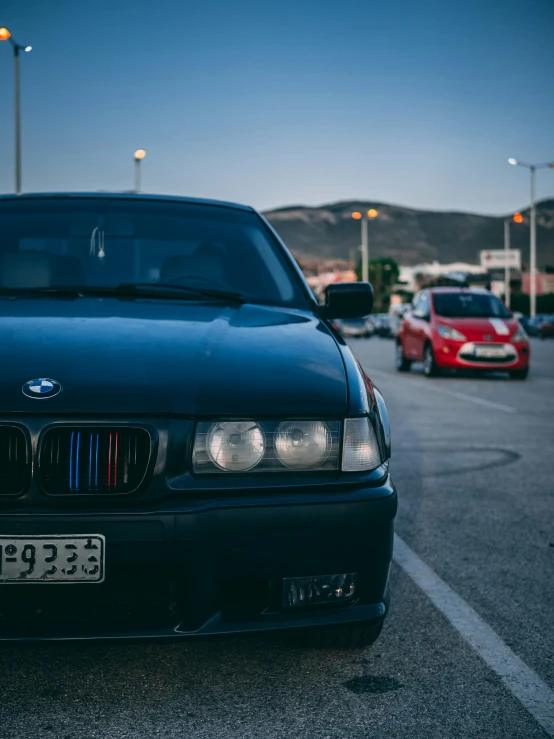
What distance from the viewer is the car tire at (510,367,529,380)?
1627cm

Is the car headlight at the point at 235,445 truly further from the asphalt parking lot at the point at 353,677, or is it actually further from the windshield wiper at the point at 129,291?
the windshield wiper at the point at 129,291

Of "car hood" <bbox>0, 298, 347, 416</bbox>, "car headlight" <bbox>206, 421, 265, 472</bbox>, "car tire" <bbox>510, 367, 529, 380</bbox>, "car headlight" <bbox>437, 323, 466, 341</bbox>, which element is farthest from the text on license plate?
"car headlight" <bbox>206, 421, 265, 472</bbox>

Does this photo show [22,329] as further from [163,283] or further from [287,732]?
[287,732]

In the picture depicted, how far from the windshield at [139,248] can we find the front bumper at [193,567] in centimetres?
135

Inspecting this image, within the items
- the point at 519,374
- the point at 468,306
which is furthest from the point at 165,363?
the point at 468,306

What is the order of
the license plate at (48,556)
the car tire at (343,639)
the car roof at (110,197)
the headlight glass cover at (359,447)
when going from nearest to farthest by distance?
the license plate at (48,556), the headlight glass cover at (359,447), the car tire at (343,639), the car roof at (110,197)

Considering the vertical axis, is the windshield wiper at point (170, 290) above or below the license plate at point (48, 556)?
above

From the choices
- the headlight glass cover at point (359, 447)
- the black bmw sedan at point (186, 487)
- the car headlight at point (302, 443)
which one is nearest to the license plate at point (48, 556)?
the black bmw sedan at point (186, 487)

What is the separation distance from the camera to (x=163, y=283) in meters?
3.80

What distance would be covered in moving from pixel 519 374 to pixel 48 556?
1467 cm

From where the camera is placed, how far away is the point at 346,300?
4.18 metres

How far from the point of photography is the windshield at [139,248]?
385 cm

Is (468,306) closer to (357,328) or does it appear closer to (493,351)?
(493,351)

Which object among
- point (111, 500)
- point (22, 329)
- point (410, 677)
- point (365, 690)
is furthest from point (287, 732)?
point (22, 329)
